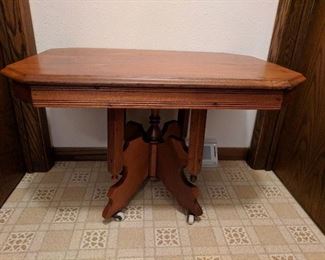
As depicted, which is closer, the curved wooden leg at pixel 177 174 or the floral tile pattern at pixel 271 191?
the curved wooden leg at pixel 177 174

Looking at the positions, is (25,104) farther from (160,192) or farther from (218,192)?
(218,192)

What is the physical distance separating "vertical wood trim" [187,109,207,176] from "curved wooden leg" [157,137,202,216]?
75mm

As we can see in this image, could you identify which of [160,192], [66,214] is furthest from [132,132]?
[66,214]

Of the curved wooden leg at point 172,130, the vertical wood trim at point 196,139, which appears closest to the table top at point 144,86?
the vertical wood trim at point 196,139

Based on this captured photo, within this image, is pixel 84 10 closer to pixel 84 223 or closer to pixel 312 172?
pixel 84 223

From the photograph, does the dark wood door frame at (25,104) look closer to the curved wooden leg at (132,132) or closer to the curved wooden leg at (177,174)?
the curved wooden leg at (132,132)

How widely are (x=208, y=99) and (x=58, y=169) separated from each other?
0.94m

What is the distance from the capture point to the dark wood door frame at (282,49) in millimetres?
1061

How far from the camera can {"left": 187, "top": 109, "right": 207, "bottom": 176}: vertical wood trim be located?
0.83 metres

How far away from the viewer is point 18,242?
2.88 feet

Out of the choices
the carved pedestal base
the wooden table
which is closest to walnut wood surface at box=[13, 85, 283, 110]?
the wooden table

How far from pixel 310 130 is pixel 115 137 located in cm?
82

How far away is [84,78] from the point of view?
62 cm

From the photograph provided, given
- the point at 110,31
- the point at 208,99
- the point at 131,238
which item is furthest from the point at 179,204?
the point at 110,31
